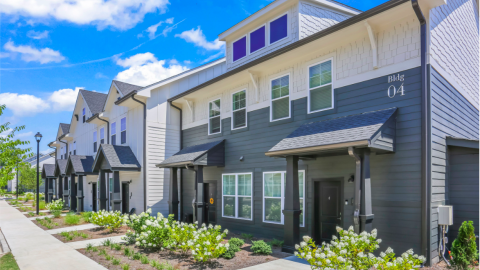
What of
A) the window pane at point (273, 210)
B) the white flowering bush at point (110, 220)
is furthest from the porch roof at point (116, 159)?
the window pane at point (273, 210)

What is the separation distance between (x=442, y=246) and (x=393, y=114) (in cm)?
304

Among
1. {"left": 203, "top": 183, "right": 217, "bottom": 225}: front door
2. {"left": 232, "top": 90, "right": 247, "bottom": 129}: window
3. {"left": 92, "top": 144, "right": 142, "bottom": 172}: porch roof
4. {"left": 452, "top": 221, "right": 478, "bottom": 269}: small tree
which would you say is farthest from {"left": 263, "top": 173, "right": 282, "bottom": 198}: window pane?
{"left": 92, "top": 144, "right": 142, "bottom": 172}: porch roof

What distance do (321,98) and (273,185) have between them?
10.4 ft

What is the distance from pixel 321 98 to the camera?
9.30 meters

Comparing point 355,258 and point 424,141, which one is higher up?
point 424,141

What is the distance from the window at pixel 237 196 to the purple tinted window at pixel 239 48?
5.04m

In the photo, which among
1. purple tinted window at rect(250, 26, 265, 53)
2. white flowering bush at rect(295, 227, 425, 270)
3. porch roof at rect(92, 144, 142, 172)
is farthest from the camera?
porch roof at rect(92, 144, 142, 172)

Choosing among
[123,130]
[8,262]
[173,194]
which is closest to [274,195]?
[173,194]

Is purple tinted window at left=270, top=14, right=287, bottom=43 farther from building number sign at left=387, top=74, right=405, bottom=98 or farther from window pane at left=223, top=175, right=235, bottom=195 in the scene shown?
window pane at left=223, top=175, right=235, bottom=195

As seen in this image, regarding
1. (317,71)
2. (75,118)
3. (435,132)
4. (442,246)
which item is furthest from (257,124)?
(75,118)

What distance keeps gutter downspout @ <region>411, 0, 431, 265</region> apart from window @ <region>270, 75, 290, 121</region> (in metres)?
4.06

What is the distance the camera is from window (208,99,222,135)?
13.4m

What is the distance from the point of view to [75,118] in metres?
Answer: 26.6

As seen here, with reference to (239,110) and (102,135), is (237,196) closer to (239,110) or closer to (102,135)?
(239,110)
